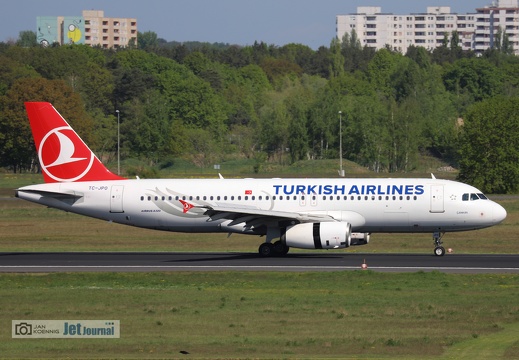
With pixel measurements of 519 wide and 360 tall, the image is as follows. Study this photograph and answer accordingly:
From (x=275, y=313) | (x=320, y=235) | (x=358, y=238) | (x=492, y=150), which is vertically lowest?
(x=275, y=313)

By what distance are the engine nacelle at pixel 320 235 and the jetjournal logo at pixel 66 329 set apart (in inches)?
685

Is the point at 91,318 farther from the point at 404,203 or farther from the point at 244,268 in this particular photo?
the point at 404,203

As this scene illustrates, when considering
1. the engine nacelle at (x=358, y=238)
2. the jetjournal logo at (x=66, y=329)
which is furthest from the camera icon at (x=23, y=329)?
the engine nacelle at (x=358, y=238)

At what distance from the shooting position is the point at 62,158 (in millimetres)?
50000

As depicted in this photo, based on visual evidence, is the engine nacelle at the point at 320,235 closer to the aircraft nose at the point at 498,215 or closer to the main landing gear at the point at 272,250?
the main landing gear at the point at 272,250

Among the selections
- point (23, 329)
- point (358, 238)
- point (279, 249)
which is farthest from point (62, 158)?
point (23, 329)

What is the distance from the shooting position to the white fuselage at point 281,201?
47.2 m

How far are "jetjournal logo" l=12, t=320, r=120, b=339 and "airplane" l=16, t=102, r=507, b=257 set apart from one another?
686 inches

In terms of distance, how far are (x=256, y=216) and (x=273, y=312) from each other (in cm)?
1619

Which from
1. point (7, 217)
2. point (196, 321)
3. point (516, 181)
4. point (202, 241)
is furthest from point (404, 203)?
point (516, 181)

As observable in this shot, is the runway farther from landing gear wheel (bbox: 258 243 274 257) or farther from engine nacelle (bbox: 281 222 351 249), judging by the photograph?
engine nacelle (bbox: 281 222 351 249)

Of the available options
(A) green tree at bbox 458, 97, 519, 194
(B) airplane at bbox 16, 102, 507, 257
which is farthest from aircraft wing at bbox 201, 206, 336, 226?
(A) green tree at bbox 458, 97, 519, 194

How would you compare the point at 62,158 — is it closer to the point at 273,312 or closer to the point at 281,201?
the point at 281,201

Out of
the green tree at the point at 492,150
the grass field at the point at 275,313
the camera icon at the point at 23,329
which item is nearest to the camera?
the grass field at the point at 275,313
